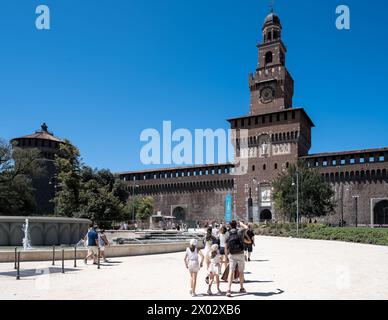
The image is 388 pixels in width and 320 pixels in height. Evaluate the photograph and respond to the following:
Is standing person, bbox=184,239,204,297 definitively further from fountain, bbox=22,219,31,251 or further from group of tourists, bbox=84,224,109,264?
fountain, bbox=22,219,31,251

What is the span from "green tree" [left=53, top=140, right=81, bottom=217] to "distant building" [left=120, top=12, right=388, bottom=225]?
23888 mm

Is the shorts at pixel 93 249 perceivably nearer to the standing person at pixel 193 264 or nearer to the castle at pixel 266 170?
the standing person at pixel 193 264

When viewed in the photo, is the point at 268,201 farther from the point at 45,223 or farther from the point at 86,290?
the point at 86,290

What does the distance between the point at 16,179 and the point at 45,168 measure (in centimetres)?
1406

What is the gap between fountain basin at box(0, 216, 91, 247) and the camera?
65.0 feet

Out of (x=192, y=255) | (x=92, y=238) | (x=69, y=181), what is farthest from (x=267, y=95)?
(x=192, y=255)

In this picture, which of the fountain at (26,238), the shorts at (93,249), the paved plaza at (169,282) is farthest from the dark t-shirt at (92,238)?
the fountain at (26,238)

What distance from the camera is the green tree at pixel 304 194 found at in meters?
48.7

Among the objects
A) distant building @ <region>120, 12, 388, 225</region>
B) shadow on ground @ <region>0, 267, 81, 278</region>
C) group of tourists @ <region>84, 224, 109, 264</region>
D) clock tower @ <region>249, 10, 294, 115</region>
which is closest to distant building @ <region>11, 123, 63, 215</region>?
distant building @ <region>120, 12, 388, 225</region>

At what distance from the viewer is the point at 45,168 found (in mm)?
69188

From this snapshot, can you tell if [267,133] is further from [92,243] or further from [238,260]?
[238,260]

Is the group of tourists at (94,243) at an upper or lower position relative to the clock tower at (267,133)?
lower
